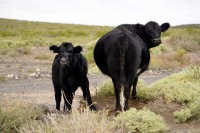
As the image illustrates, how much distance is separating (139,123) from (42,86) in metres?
10.3

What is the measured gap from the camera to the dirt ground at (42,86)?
10.6 meters

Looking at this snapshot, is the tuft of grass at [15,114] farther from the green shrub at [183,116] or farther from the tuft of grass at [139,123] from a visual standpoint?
the green shrub at [183,116]

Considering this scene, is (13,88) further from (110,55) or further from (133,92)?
(110,55)

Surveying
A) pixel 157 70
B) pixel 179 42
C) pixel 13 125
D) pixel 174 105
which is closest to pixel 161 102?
pixel 174 105

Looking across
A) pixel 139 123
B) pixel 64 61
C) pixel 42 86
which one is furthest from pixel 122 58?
pixel 42 86

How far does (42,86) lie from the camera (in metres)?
18.5

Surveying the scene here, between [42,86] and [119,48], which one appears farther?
[42,86]

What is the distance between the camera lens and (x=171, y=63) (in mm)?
27000

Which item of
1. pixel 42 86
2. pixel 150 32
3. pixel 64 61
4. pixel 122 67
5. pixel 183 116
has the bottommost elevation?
pixel 42 86

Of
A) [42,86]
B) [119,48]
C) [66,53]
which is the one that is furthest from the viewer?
[42,86]

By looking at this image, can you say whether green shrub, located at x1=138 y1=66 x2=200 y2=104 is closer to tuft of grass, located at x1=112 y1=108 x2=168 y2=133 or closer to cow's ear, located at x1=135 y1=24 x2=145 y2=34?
cow's ear, located at x1=135 y1=24 x2=145 y2=34

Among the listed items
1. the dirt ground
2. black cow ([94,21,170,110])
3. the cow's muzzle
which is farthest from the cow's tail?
the cow's muzzle

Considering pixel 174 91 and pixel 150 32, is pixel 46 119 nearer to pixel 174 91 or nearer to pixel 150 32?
pixel 150 32

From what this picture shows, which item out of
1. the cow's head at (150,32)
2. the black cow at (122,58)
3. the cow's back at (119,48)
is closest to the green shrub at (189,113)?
the black cow at (122,58)
